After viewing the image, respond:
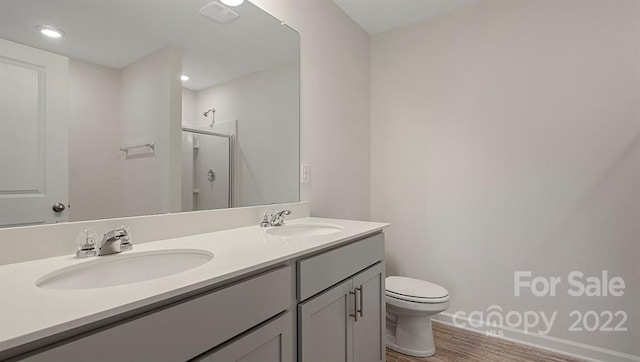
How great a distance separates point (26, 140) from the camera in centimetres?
88

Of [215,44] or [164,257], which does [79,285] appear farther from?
[215,44]

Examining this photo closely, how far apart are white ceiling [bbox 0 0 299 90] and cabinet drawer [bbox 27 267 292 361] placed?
907mm

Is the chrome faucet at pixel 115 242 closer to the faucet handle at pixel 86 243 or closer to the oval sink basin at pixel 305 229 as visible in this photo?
the faucet handle at pixel 86 243

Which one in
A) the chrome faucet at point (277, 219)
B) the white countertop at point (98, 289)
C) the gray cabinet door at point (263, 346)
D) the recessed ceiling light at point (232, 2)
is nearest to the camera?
the white countertop at point (98, 289)

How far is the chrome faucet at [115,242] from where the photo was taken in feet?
2.93

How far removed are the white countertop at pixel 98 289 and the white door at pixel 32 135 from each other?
0.18m

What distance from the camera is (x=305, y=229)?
1603 millimetres

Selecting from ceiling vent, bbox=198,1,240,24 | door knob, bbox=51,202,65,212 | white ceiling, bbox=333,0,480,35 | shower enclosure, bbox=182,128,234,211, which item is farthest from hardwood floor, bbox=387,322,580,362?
white ceiling, bbox=333,0,480,35

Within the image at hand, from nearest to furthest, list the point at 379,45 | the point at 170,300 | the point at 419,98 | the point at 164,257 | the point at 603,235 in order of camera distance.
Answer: the point at 170,300 → the point at 164,257 → the point at 603,235 → the point at 419,98 → the point at 379,45

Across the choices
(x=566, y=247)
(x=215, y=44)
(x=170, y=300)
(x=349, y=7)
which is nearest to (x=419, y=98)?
(x=349, y=7)

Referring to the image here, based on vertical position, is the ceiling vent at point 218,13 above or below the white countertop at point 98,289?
above

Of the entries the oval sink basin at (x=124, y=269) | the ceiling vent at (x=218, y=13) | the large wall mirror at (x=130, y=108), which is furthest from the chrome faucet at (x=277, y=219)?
the ceiling vent at (x=218, y=13)

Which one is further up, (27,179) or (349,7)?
(349,7)

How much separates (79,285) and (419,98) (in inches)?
91.2
